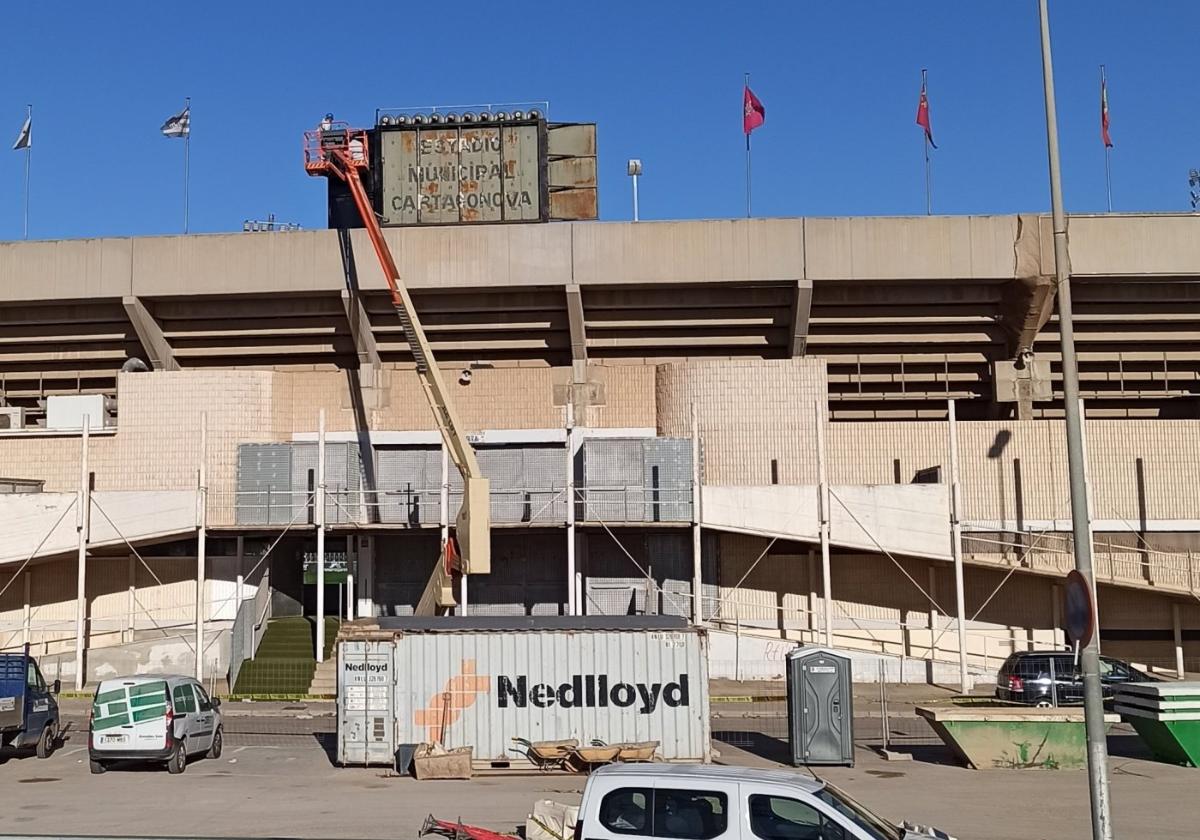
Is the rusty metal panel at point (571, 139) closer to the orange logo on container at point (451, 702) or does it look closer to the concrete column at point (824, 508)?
the concrete column at point (824, 508)

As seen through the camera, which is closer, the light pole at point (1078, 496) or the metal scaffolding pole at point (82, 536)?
the light pole at point (1078, 496)

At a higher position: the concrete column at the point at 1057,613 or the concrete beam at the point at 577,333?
the concrete beam at the point at 577,333

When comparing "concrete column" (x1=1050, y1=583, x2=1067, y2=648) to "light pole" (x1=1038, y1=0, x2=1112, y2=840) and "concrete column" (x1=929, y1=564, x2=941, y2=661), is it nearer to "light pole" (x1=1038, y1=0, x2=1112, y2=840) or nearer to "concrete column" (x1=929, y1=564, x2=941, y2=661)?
"concrete column" (x1=929, y1=564, x2=941, y2=661)

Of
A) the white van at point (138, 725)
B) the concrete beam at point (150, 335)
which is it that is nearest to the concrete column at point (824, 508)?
the white van at point (138, 725)

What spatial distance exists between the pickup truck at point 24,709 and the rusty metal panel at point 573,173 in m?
20.6

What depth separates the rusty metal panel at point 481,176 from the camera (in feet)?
A: 119

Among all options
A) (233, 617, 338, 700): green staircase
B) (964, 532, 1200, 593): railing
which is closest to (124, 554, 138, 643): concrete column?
(233, 617, 338, 700): green staircase

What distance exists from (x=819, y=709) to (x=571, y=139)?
21900 millimetres

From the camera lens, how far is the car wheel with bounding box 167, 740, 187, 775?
20064mm

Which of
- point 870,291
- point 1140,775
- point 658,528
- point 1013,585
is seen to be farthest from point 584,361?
point 1140,775

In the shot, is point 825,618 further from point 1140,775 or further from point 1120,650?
point 1140,775

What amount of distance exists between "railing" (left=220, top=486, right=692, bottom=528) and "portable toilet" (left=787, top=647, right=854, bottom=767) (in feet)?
40.0

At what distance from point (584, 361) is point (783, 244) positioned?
274 inches

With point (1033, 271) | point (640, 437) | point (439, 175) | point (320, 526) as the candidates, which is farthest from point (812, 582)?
point (439, 175)
